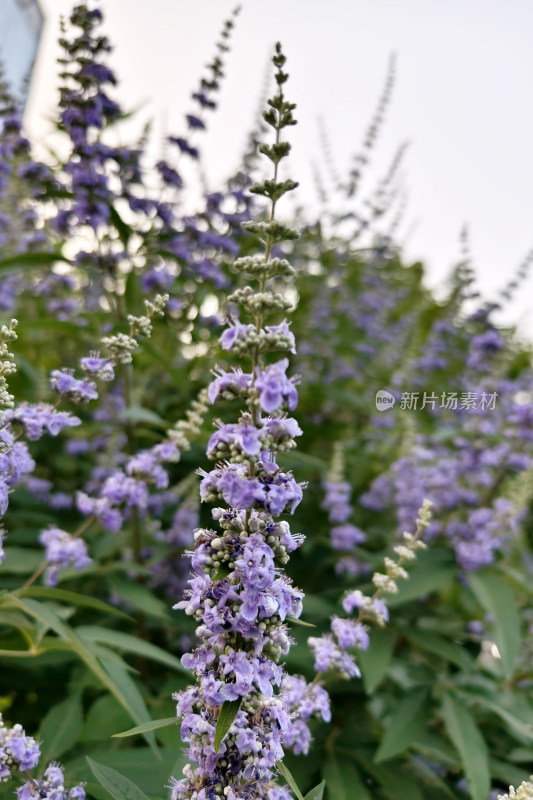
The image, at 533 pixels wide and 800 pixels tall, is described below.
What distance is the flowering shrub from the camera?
49.3 inches

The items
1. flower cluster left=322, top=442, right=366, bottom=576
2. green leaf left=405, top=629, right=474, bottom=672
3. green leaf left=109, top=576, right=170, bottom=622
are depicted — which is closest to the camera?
green leaf left=109, top=576, right=170, bottom=622

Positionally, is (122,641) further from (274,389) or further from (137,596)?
(274,389)

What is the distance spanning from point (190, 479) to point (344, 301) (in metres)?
2.56

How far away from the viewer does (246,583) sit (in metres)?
1.17

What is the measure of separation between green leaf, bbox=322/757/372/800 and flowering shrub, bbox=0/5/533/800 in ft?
0.04

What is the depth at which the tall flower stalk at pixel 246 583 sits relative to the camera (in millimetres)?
1181

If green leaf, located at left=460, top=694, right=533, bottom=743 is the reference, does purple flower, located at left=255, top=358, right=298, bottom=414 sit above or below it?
above

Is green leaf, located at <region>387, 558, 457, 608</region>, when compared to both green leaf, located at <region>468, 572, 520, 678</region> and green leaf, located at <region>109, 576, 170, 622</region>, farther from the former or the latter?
green leaf, located at <region>109, 576, 170, 622</region>

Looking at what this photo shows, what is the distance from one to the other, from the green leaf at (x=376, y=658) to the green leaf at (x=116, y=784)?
1291 mm

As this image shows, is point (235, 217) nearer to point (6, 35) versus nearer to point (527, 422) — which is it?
point (527, 422)

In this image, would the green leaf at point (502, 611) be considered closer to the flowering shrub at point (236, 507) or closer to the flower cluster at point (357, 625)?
the flowering shrub at point (236, 507)

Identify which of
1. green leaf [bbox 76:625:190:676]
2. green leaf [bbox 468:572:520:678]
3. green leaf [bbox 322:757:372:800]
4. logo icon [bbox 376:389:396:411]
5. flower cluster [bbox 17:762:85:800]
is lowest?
green leaf [bbox 322:757:372:800]

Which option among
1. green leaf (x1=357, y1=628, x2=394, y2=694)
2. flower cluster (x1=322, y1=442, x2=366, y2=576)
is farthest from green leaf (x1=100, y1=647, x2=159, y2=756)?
flower cluster (x1=322, y1=442, x2=366, y2=576)

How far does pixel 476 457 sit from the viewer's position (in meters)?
3.75
